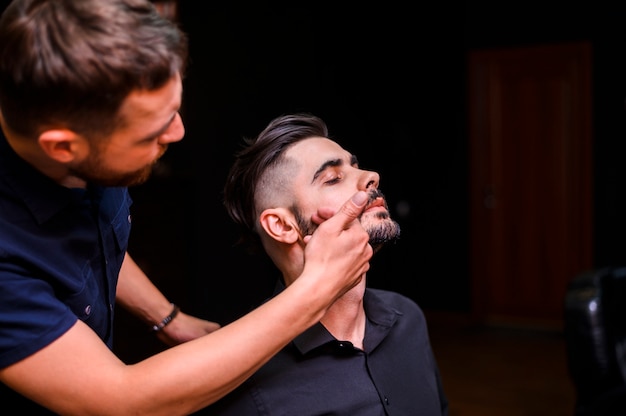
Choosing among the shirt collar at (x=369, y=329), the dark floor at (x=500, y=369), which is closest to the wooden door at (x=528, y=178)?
the dark floor at (x=500, y=369)

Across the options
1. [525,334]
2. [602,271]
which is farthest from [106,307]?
[525,334]

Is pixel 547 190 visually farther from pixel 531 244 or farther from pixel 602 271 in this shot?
pixel 602 271

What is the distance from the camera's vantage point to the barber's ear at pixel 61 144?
1069 mm

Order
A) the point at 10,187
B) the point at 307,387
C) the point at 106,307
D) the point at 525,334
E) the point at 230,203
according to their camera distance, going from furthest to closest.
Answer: the point at 525,334 < the point at 230,203 < the point at 307,387 < the point at 106,307 < the point at 10,187

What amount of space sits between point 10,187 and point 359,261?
615 millimetres

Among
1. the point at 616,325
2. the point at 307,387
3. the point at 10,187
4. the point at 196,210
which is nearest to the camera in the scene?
the point at 10,187

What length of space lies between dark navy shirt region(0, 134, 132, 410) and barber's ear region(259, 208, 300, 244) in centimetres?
37

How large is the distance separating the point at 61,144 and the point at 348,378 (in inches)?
33.4

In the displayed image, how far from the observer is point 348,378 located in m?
1.60

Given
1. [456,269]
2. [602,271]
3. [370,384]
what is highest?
[370,384]

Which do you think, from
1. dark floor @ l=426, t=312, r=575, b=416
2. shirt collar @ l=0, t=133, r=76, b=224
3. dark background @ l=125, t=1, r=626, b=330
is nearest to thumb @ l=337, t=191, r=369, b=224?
shirt collar @ l=0, t=133, r=76, b=224

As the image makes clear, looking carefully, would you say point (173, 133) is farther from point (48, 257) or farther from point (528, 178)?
point (528, 178)

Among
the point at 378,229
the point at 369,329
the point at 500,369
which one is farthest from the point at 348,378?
the point at 500,369

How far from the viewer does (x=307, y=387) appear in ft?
5.12
